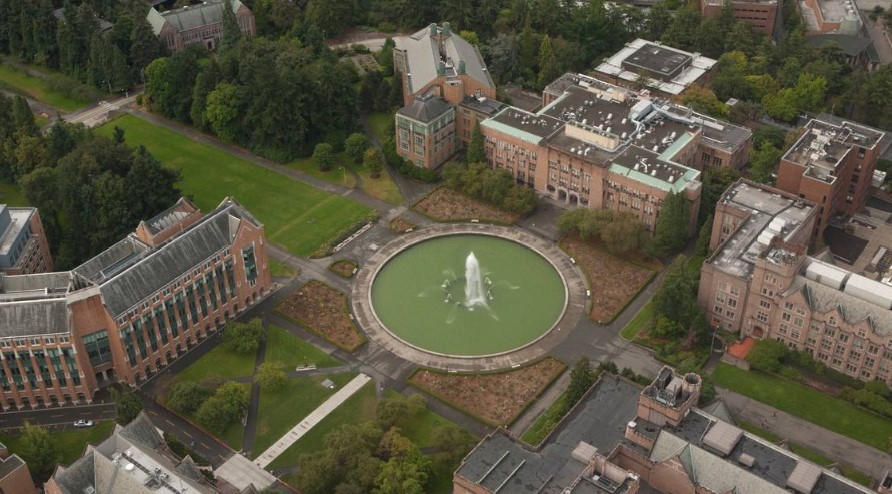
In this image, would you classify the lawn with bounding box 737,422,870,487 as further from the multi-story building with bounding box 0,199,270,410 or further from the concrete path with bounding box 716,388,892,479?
the multi-story building with bounding box 0,199,270,410

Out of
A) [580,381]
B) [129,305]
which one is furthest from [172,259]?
[580,381]

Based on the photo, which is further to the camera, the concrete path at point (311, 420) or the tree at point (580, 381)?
the tree at point (580, 381)

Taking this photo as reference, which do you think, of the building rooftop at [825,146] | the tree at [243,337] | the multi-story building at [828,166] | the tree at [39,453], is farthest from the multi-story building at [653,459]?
the building rooftop at [825,146]

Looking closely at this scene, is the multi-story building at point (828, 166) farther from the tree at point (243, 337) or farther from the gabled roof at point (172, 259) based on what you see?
the tree at point (243, 337)

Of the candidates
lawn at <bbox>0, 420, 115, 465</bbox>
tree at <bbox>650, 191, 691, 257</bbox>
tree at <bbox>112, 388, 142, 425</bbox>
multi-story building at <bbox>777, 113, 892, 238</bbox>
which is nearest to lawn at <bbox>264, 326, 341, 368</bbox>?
tree at <bbox>112, 388, 142, 425</bbox>

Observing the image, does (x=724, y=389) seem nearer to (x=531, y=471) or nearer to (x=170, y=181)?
(x=531, y=471)

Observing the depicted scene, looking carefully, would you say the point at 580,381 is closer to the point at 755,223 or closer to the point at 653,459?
the point at 653,459
